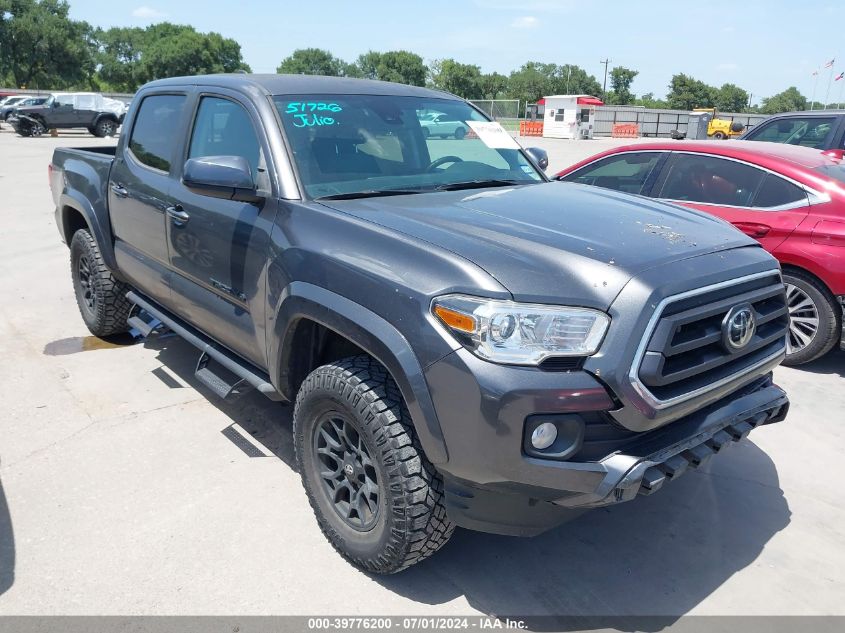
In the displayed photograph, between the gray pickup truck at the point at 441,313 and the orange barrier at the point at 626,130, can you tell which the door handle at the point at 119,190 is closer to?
the gray pickup truck at the point at 441,313

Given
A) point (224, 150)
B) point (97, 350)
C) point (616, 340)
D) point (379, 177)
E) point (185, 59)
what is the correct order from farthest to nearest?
1. point (185, 59)
2. point (97, 350)
3. point (224, 150)
4. point (379, 177)
5. point (616, 340)

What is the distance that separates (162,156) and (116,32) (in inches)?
4436

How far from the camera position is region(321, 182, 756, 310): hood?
2.35m

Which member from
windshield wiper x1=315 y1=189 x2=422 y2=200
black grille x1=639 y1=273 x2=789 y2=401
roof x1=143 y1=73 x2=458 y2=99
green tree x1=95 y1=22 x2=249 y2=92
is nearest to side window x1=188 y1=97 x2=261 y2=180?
roof x1=143 y1=73 x2=458 y2=99

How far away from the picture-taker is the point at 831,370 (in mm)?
5262

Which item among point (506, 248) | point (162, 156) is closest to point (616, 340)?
point (506, 248)

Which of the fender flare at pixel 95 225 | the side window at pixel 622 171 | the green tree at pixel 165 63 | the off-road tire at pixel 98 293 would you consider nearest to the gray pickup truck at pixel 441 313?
the fender flare at pixel 95 225

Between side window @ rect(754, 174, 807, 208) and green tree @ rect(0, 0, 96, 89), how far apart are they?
242ft

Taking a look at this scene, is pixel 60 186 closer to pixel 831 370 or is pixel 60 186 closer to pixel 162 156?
pixel 162 156

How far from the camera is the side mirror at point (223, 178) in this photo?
3.05 meters

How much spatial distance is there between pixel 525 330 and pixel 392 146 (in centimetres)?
172

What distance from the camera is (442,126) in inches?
157

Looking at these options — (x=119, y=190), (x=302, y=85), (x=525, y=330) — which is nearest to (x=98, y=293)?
(x=119, y=190)

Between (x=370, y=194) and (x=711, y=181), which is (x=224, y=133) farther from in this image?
(x=711, y=181)
